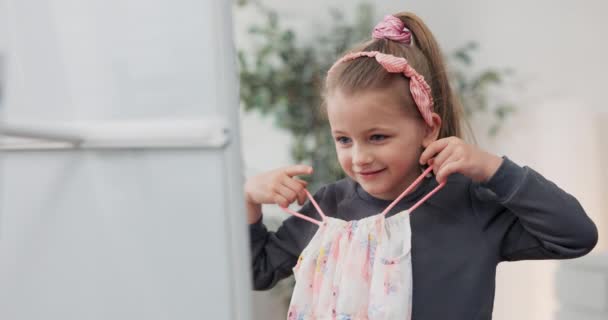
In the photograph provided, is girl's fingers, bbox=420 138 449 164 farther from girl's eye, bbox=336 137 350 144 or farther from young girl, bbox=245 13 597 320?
girl's eye, bbox=336 137 350 144

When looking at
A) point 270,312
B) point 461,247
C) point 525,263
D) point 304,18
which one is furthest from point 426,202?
point 304,18

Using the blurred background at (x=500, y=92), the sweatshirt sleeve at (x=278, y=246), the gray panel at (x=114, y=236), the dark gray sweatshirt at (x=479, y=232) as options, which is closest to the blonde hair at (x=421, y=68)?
the dark gray sweatshirt at (x=479, y=232)

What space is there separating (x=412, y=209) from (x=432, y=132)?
5.3 inches

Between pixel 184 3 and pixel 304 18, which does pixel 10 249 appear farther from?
pixel 304 18

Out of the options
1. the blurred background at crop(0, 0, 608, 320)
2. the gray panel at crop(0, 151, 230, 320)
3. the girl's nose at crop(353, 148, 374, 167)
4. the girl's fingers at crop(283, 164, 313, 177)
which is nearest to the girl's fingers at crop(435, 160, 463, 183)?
the girl's nose at crop(353, 148, 374, 167)

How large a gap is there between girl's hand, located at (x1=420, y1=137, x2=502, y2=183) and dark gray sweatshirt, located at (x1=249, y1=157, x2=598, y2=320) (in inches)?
0.5

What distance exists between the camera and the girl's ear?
1.04 metres

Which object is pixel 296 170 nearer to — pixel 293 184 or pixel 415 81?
pixel 293 184

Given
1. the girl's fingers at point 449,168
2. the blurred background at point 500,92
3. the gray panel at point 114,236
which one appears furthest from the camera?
the blurred background at point 500,92

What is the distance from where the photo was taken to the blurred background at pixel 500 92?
2404 millimetres

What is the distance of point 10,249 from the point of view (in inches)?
31.6

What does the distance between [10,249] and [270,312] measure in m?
1.88

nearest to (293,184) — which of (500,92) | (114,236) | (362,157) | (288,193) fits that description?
(288,193)

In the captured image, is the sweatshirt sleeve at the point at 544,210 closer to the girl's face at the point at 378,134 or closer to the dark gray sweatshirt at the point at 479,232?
the dark gray sweatshirt at the point at 479,232
